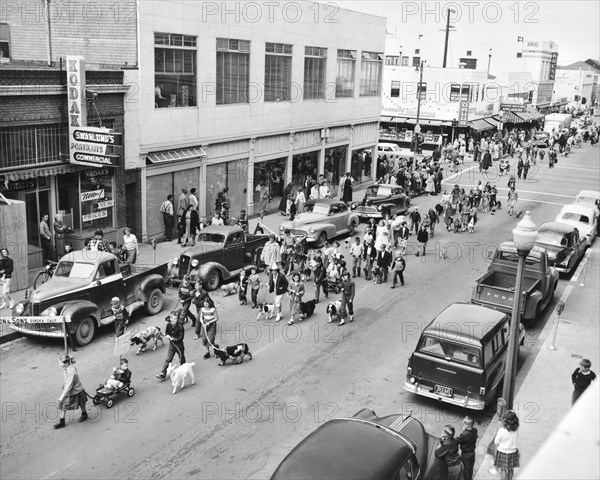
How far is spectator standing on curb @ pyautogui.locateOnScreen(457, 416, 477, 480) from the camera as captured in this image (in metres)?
10.2

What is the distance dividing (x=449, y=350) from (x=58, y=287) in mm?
9282

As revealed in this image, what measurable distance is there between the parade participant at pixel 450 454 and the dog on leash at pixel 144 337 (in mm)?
7764

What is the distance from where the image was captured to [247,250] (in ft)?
72.7

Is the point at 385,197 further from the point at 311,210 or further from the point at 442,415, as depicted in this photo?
the point at 442,415

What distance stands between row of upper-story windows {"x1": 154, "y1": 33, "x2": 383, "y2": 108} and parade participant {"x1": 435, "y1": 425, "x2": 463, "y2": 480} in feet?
62.3

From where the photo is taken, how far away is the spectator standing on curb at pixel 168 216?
25.7 metres

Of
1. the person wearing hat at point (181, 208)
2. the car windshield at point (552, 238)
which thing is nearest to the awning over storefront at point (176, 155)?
the person wearing hat at point (181, 208)

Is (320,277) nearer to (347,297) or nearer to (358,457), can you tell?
(347,297)

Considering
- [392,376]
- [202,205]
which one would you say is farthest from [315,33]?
[392,376]

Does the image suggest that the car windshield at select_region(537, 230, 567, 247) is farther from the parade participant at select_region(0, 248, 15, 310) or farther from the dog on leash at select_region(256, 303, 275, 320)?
the parade participant at select_region(0, 248, 15, 310)

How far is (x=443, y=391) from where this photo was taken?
12.7 metres

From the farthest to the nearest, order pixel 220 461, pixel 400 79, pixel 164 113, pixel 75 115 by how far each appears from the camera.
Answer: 1. pixel 400 79
2. pixel 164 113
3. pixel 75 115
4. pixel 220 461

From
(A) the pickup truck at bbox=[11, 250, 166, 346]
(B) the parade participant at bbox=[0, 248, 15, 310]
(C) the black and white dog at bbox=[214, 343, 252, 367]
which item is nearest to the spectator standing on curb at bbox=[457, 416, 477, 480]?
(C) the black and white dog at bbox=[214, 343, 252, 367]

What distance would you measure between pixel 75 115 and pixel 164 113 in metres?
5.00
